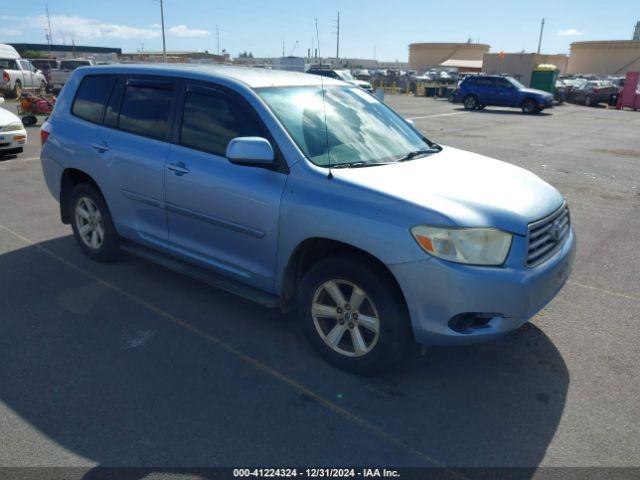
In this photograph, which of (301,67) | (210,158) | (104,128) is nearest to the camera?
(210,158)

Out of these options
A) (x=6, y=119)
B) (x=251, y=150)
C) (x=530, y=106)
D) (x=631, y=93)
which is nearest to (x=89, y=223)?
(x=251, y=150)

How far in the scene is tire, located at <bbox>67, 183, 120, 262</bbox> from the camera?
4898 mm

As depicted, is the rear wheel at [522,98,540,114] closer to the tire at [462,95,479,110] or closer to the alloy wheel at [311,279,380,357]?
the tire at [462,95,479,110]

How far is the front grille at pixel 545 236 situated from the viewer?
122 inches

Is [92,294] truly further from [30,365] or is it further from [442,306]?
[442,306]

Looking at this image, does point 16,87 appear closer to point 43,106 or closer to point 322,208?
point 43,106

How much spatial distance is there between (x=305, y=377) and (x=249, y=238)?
1.02 meters

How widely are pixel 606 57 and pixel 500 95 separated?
72375 mm

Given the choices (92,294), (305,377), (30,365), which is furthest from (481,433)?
(92,294)

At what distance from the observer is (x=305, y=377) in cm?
338

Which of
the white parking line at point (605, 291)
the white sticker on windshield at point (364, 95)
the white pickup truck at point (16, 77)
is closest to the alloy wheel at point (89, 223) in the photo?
the white sticker on windshield at point (364, 95)

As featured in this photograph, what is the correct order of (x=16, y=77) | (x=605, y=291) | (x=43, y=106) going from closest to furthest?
(x=605, y=291)
(x=43, y=106)
(x=16, y=77)

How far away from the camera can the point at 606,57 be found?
278 feet

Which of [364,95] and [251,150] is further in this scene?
[364,95]
